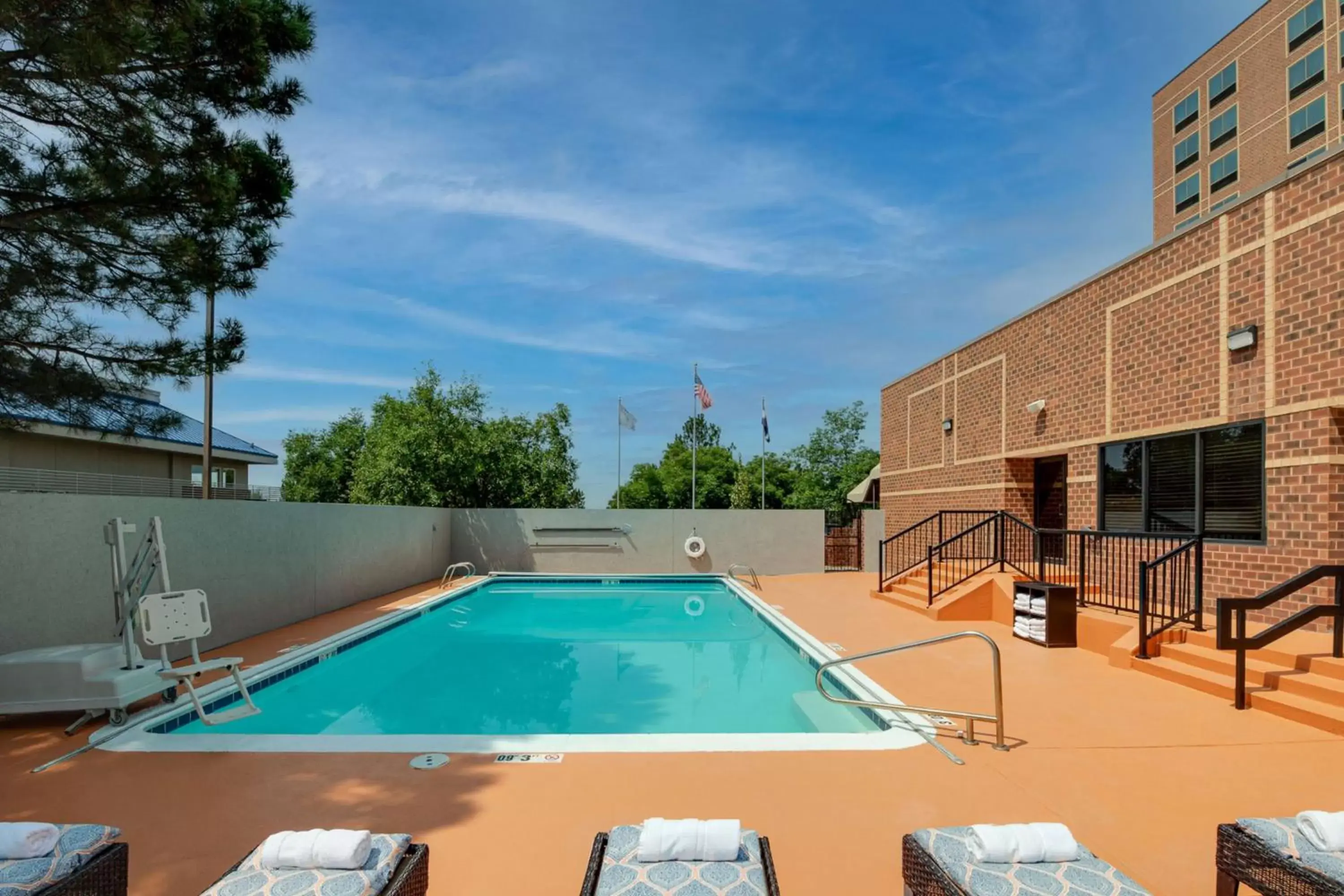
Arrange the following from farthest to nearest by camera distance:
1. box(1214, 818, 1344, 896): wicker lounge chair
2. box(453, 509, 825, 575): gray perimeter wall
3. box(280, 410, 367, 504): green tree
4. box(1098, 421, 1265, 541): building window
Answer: box(280, 410, 367, 504): green tree < box(453, 509, 825, 575): gray perimeter wall < box(1098, 421, 1265, 541): building window < box(1214, 818, 1344, 896): wicker lounge chair

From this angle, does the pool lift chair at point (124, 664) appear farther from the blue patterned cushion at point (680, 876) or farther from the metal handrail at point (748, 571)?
the metal handrail at point (748, 571)

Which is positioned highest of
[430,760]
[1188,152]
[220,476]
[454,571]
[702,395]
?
[1188,152]

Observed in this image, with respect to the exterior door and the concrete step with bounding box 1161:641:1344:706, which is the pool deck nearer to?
the concrete step with bounding box 1161:641:1344:706

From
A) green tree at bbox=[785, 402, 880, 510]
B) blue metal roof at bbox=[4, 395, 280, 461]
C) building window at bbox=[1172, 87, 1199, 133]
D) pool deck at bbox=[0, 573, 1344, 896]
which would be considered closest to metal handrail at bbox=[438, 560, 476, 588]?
blue metal roof at bbox=[4, 395, 280, 461]

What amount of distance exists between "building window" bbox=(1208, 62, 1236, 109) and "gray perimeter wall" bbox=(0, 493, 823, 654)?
26.9 meters

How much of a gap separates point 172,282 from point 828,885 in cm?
621

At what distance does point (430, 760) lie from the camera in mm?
4098

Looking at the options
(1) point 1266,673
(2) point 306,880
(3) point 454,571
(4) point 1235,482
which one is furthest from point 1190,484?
(3) point 454,571

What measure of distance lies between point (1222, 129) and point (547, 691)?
34.9 metres

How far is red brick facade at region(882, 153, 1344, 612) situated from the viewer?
6.12m

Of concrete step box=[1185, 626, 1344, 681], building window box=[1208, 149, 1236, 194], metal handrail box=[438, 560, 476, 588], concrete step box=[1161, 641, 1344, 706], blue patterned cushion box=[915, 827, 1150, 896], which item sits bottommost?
metal handrail box=[438, 560, 476, 588]

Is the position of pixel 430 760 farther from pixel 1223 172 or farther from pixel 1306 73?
pixel 1223 172

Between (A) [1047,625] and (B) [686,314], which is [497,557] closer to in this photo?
(A) [1047,625]

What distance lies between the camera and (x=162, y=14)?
4.67 metres
